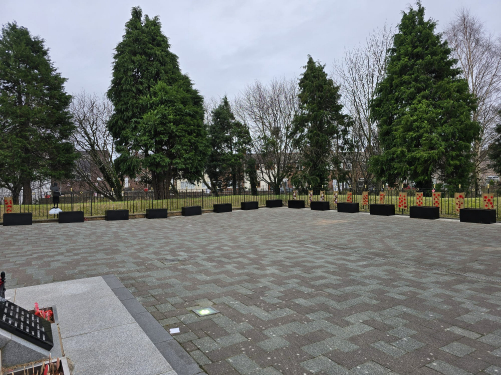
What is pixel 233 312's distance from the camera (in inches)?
165

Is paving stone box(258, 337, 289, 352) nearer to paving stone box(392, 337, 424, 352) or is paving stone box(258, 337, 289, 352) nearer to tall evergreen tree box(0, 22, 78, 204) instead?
paving stone box(392, 337, 424, 352)

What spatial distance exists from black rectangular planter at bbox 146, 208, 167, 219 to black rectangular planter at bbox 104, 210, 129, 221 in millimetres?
1211

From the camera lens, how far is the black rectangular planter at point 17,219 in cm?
1450

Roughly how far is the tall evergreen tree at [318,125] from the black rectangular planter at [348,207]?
9951 millimetres

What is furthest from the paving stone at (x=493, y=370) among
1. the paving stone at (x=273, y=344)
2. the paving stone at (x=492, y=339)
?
the paving stone at (x=273, y=344)

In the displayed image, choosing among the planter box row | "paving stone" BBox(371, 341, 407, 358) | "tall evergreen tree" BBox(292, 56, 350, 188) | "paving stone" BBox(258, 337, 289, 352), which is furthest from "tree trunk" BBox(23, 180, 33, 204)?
"paving stone" BBox(371, 341, 407, 358)

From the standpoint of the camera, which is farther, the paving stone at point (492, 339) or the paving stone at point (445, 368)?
the paving stone at point (492, 339)

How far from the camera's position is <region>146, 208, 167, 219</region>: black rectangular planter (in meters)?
17.8

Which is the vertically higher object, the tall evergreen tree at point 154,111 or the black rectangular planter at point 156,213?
the tall evergreen tree at point 154,111

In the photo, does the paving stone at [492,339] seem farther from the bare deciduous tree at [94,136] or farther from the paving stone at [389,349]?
the bare deciduous tree at [94,136]

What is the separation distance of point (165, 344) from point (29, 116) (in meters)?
26.6

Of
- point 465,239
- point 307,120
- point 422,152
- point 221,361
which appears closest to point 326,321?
point 221,361

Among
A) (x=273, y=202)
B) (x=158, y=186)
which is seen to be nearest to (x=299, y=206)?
(x=273, y=202)

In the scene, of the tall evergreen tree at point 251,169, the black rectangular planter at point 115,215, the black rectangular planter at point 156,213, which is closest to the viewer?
the black rectangular planter at point 115,215
